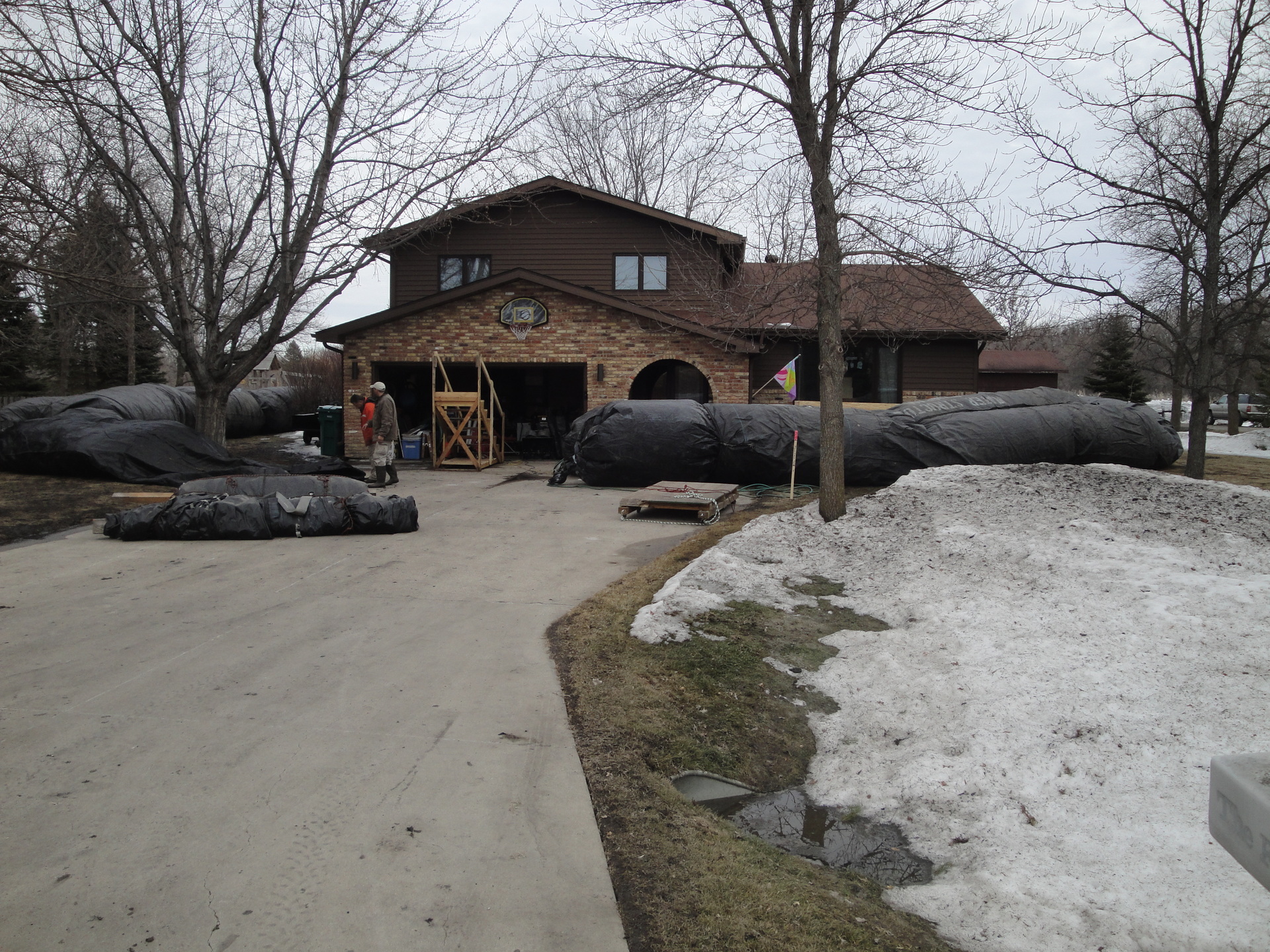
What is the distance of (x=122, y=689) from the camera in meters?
4.92

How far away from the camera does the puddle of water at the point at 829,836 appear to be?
350 centimetres

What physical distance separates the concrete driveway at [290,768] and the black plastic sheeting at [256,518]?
1.64 meters

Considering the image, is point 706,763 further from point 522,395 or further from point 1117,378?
point 1117,378

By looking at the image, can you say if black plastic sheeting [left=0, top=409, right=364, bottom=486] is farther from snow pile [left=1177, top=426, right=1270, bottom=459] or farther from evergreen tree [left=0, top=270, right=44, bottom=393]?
snow pile [left=1177, top=426, right=1270, bottom=459]

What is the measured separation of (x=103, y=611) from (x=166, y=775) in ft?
11.4

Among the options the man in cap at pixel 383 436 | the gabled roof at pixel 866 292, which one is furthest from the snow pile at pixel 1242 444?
the man in cap at pixel 383 436

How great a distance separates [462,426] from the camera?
18.5m

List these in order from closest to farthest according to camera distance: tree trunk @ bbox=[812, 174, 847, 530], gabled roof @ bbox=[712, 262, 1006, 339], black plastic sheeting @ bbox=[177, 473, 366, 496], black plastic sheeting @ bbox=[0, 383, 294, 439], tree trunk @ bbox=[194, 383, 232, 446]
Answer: gabled roof @ bbox=[712, 262, 1006, 339], tree trunk @ bbox=[812, 174, 847, 530], black plastic sheeting @ bbox=[177, 473, 366, 496], black plastic sheeting @ bbox=[0, 383, 294, 439], tree trunk @ bbox=[194, 383, 232, 446]

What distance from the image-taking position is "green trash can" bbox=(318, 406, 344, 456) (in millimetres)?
22281

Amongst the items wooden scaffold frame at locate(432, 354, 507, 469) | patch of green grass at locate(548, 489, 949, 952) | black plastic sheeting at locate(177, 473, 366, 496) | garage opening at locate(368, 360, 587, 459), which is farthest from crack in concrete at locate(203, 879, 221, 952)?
garage opening at locate(368, 360, 587, 459)

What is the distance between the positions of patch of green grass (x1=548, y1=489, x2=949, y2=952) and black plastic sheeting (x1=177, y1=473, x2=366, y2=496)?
5.22 meters

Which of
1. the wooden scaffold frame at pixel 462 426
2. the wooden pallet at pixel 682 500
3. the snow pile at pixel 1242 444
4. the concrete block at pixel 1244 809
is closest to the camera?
the concrete block at pixel 1244 809

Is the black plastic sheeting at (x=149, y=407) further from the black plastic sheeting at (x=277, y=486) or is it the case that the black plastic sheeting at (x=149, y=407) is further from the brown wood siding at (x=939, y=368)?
the brown wood siding at (x=939, y=368)

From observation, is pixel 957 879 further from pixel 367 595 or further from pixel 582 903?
pixel 367 595
